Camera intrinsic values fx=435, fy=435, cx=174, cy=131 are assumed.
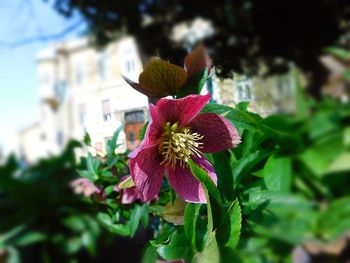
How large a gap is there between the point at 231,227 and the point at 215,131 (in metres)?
0.04

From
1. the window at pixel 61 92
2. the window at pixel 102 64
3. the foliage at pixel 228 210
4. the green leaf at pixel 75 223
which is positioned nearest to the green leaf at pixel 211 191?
the foliage at pixel 228 210

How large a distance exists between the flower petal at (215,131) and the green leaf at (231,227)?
3 centimetres

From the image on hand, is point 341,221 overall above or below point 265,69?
below

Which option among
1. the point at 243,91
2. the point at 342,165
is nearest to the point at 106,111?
the point at 243,91

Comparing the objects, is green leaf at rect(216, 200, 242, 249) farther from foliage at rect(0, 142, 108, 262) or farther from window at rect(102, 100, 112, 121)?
foliage at rect(0, 142, 108, 262)

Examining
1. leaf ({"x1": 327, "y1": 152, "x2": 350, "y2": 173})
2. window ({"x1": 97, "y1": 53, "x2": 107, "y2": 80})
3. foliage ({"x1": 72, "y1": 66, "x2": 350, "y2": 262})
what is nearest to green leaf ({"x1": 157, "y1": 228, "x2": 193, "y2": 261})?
foliage ({"x1": 72, "y1": 66, "x2": 350, "y2": 262})

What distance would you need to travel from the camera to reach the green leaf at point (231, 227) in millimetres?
188

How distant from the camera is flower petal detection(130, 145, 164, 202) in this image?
0.60ft

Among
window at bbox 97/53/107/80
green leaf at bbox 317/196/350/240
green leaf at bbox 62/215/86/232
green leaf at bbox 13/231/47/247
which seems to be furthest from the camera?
window at bbox 97/53/107/80

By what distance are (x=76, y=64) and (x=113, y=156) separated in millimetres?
6304

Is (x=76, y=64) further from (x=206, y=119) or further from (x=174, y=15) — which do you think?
(x=206, y=119)

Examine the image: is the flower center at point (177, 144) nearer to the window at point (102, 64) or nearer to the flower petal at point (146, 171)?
the flower petal at point (146, 171)

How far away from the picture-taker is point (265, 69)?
10.3 ft

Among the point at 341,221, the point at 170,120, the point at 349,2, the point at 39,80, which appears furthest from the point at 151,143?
the point at 39,80
